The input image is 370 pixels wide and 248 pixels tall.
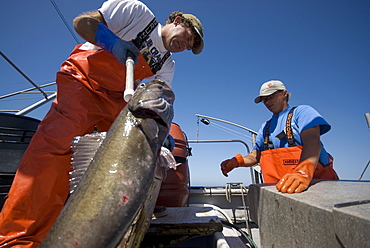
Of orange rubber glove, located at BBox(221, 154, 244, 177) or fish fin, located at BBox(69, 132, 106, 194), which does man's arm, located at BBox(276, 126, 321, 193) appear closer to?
orange rubber glove, located at BBox(221, 154, 244, 177)

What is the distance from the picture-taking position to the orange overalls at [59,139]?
170cm

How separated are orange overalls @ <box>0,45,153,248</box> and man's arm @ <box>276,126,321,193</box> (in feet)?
7.07

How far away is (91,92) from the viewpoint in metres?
2.51

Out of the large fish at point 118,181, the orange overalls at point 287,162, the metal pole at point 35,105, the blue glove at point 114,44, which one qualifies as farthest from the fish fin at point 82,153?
the metal pole at point 35,105

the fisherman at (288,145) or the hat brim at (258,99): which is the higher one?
the hat brim at (258,99)

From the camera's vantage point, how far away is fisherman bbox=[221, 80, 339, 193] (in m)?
2.32

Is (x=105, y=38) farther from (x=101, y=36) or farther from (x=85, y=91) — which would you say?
(x=85, y=91)

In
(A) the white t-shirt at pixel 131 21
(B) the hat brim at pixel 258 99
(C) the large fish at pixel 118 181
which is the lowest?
(C) the large fish at pixel 118 181

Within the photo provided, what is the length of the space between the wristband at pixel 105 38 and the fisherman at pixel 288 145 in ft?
7.90

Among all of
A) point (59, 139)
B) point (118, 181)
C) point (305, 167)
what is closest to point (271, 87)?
point (305, 167)

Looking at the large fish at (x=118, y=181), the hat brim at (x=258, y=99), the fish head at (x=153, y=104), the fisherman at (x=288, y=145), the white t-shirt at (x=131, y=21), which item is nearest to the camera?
the large fish at (x=118, y=181)

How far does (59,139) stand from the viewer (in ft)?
6.66

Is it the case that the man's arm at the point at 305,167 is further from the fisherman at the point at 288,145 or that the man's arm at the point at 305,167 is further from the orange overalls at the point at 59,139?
the orange overalls at the point at 59,139

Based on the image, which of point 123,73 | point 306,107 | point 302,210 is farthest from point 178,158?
point 302,210
